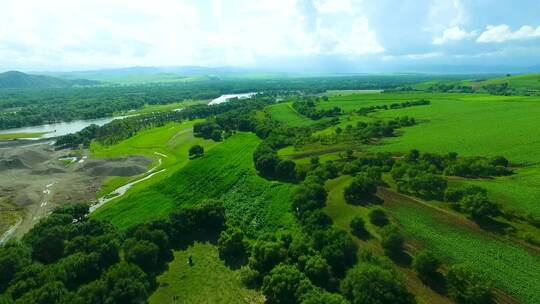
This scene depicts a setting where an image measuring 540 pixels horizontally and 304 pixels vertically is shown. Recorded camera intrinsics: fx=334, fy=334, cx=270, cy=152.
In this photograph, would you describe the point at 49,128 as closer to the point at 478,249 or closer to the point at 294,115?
the point at 294,115

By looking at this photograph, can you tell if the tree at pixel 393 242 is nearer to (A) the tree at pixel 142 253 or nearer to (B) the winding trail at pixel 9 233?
(A) the tree at pixel 142 253

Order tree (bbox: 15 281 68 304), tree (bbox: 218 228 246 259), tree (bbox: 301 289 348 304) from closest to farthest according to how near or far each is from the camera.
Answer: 1. tree (bbox: 301 289 348 304)
2. tree (bbox: 15 281 68 304)
3. tree (bbox: 218 228 246 259)

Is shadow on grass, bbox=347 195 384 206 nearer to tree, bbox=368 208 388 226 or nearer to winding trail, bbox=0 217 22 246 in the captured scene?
tree, bbox=368 208 388 226

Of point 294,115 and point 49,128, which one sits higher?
point 294,115

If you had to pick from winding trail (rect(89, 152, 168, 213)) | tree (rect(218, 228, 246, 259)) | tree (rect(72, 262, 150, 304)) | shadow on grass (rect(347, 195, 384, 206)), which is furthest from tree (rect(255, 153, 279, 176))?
tree (rect(72, 262, 150, 304))

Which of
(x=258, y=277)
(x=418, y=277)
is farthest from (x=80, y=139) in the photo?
(x=418, y=277)

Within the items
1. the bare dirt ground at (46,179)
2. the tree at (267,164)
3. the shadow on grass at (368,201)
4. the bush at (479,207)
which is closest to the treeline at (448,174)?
the bush at (479,207)

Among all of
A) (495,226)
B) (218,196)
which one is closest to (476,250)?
(495,226)
